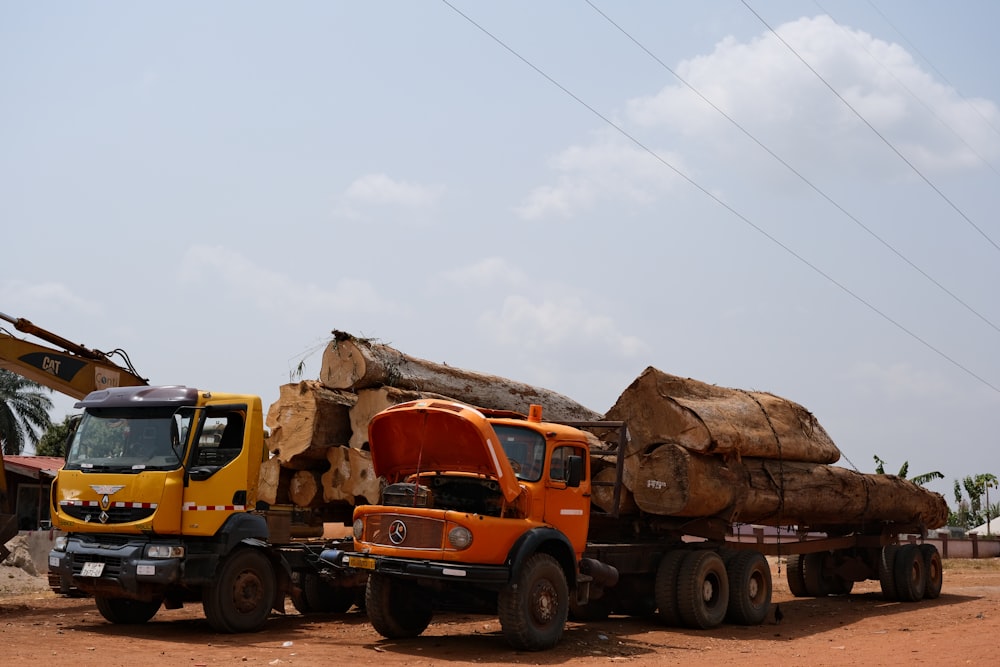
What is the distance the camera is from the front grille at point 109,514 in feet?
38.1

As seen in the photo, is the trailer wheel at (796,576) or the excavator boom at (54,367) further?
the trailer wheel at (796,576)

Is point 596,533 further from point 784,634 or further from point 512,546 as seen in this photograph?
point 512,546

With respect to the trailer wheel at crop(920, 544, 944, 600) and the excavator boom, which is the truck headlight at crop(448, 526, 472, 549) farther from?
the trailer wheel at crop(920, 544, 944, 600)

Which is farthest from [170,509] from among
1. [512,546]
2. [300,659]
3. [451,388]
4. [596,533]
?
[596,533]

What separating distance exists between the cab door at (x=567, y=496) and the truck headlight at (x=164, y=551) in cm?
392

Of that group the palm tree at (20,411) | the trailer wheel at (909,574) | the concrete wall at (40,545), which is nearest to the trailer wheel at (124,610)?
the concrete wall at (40,545)

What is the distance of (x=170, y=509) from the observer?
11.6m

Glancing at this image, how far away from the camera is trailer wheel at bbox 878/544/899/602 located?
62.7 feet

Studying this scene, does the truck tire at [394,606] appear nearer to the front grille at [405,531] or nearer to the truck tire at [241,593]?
the front grille at [405,531]

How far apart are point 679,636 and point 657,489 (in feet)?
6.18

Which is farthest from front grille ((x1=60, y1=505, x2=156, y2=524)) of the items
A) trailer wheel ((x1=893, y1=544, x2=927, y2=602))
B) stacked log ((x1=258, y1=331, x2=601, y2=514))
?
trailer wheel ((x1=893, y1=544, x2=927, y2=602))

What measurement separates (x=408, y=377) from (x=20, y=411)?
35258 millimetres

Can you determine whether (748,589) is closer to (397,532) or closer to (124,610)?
(397,532)

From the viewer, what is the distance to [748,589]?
14.6 meters
